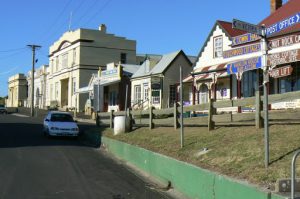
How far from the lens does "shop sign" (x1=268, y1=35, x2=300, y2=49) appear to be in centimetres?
745

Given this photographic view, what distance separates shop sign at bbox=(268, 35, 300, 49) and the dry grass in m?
2.09

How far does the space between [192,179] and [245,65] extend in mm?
2894

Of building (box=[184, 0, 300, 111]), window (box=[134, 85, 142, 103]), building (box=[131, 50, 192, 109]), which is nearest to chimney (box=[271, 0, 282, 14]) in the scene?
building (box=[184, 0, 300, 111])

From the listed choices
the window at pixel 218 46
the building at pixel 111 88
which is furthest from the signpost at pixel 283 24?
the building at pixel 111 88

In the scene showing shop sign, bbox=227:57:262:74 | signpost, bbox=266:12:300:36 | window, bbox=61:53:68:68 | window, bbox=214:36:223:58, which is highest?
window, bbox=61:53:68:68

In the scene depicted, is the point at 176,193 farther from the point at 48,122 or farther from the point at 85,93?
the point at 85,93

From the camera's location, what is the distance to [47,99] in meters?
77.2

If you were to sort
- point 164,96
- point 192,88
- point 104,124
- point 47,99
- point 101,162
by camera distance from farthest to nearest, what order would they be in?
1. point 47,99
2. point 164,96
3. point 192,88
4. point 104,124
5. point 101,162

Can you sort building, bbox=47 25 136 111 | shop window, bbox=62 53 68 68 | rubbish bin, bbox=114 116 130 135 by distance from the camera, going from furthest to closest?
shop window, bbox=62 53 68 68, building, bbox=47 25 136 111, rubbish bin, bbox=114 116 130 135

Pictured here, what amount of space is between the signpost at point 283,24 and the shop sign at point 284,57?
15.7 inches

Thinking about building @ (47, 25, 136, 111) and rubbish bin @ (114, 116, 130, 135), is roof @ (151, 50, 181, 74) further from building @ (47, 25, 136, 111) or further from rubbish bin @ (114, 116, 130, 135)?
building @ (47, 25, 136, 111)

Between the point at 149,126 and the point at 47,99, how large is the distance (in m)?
59.3

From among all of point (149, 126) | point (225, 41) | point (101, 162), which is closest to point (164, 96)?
point (225, 41)

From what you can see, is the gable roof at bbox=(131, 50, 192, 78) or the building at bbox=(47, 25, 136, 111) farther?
the building at bbox=(47, 25, 136, 111)
